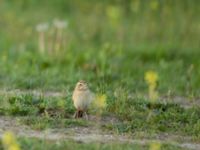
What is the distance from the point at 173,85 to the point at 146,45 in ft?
9.20

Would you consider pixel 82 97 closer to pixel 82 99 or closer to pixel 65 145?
pixel 82 99

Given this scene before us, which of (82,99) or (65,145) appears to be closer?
(65,145)

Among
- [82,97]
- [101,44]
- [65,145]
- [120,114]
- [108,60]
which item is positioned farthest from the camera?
[101,44]

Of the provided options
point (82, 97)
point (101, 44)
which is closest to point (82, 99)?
point (82, 97)

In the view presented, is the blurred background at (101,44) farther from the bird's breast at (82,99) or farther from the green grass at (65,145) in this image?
the green grass at (65,145)

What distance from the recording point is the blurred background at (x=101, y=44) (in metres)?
10.4

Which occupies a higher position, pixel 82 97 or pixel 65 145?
pixel 82 97

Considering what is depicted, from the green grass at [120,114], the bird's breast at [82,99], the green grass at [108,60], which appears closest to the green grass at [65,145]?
the green grass at [108,60]

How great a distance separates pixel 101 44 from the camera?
43.5 feet

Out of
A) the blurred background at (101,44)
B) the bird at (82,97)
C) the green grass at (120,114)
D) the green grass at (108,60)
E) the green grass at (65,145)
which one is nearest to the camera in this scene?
the green grass at (65,145)

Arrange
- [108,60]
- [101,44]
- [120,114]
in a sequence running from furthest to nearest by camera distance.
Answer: [101,44], [108,60], [120,114]

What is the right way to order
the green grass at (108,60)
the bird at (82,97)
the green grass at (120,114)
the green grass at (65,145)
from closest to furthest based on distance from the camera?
the green grass at (65,145) < the bird at (82,97) < the green grass at (120,114) < the green grass at (108,60)

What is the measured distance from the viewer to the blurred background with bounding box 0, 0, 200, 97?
10352mm

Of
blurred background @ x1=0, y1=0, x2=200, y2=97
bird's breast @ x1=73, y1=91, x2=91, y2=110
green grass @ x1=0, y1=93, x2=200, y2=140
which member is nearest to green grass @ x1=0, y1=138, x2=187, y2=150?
green grass @ x1=0, y1=93, x2=200, y2=140
